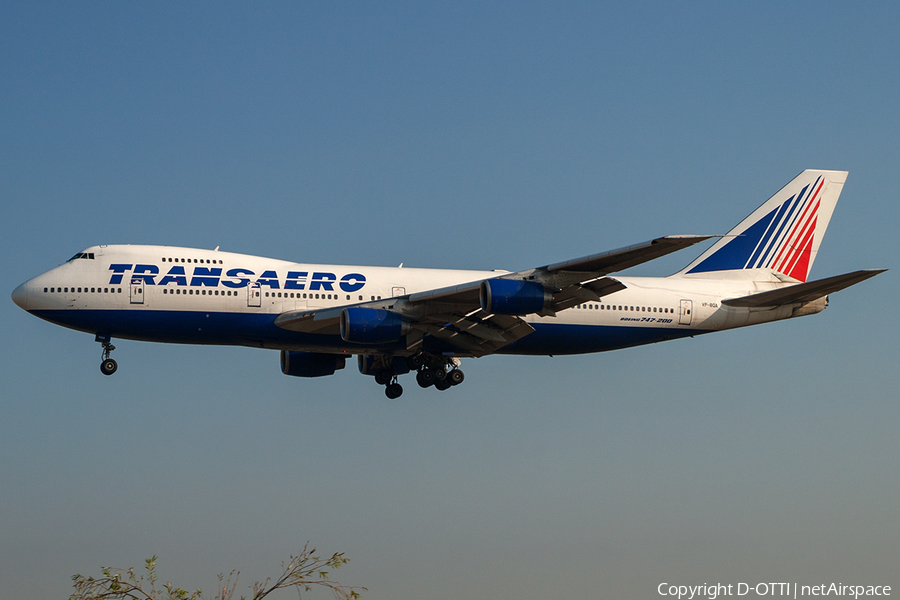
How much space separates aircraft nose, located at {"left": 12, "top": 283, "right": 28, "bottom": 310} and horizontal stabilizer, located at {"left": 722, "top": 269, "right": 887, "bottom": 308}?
27530 mm

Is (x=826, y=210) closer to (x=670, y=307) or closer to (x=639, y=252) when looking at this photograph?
(x=670, y=307)

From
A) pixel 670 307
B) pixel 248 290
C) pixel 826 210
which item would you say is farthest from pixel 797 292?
pixel 248 290

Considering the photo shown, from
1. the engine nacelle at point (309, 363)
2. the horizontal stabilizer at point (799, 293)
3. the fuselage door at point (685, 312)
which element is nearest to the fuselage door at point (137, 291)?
the engine nacelle at point (309, 363)

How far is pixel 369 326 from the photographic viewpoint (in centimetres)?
3597

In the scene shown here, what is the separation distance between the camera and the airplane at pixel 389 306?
3591 cm

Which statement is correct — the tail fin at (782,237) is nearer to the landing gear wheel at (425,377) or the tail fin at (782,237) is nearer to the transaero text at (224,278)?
the landing gear wheel at (425,377)

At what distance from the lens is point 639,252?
102ft

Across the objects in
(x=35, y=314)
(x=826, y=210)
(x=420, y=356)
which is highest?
(x=826, y=210)

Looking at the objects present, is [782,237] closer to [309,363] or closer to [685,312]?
[685,312]

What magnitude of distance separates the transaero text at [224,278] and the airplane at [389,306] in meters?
0.05

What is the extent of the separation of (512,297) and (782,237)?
57.0 feet

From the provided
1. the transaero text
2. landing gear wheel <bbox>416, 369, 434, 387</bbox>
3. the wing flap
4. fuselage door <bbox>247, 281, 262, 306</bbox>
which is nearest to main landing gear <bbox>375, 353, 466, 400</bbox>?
landing gear wheel <bbox>416, 369, 434, 387</bbox>

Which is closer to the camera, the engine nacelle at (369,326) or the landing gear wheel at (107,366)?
the engine nacelle at (369,326)

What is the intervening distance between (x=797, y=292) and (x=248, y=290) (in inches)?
835
